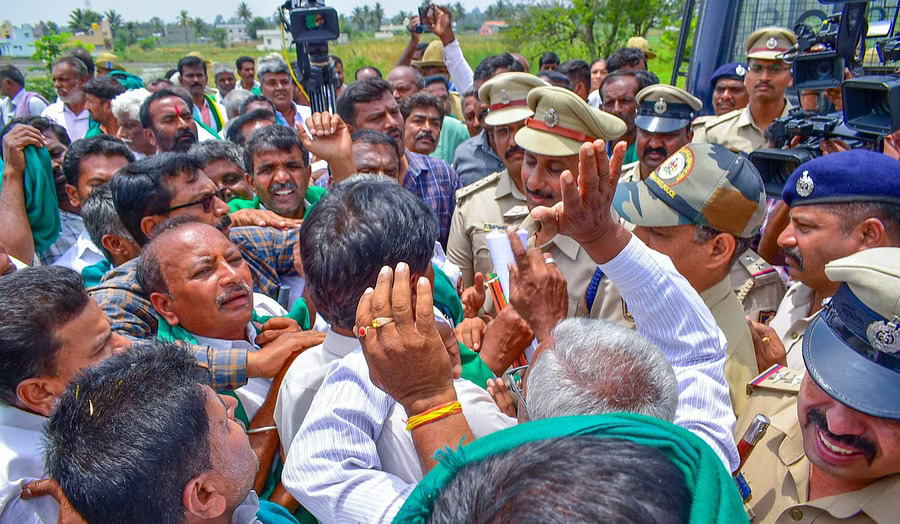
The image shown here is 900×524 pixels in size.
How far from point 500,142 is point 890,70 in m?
2.07

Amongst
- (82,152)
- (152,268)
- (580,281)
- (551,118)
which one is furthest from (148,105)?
(580,281)

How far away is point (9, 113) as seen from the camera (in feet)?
29.0

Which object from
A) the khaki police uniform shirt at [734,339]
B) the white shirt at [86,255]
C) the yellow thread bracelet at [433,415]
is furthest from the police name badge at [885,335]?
the white shirt at [86,255]

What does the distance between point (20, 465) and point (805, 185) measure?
2595 mm

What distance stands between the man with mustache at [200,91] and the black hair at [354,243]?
22.4 feet

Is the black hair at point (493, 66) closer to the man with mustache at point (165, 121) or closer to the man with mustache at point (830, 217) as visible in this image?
the man with mustache at point (165, 121)

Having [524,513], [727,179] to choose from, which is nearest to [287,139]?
[727,179]

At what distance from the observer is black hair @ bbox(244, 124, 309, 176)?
3521mm

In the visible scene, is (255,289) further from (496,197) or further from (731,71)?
(731,71)

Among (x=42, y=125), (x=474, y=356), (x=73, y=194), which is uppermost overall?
(x=42, y=125)

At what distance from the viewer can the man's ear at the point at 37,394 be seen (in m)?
1.71

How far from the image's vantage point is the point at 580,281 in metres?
2.58

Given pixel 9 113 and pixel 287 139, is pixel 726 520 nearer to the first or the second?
pixel 287 139

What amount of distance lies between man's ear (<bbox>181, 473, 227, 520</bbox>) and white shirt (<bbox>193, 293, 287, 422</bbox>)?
2.53 feet
